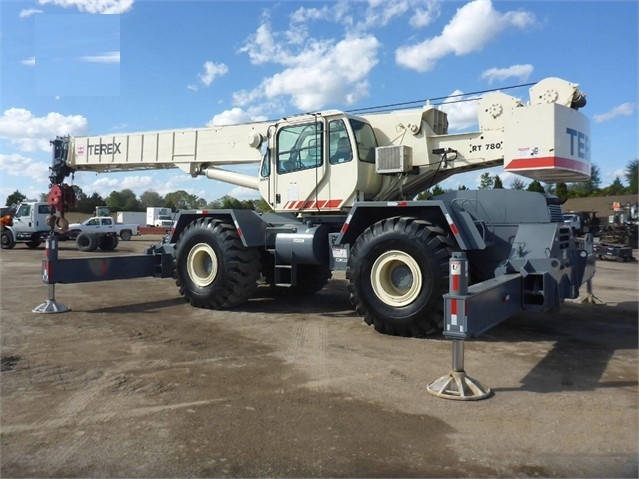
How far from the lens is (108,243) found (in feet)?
→ 82.6

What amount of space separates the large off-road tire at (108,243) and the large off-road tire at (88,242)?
0.80 meters

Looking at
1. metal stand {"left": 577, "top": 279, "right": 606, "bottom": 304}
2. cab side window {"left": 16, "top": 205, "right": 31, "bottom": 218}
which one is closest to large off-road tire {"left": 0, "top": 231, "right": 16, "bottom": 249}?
cab side window {"left": 16, "top": 205, "right": 31, "bottom": 218}

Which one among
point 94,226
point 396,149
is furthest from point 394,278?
point 94,226

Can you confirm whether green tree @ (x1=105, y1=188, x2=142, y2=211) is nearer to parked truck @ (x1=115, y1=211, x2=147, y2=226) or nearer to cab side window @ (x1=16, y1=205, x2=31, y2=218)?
parked truck @ (x1=115, y1=211, x2=147, y2=226)

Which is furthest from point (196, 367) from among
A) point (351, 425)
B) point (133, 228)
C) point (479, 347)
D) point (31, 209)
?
point (133, 228)

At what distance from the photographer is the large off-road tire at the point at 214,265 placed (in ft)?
29.8

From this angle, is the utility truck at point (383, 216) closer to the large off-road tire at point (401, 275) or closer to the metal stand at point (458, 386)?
the large off-road tire at point (401, 275)

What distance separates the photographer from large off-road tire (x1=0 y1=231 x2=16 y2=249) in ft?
84.9

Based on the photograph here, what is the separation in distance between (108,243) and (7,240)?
529 centimetres

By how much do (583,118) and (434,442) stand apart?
601cm

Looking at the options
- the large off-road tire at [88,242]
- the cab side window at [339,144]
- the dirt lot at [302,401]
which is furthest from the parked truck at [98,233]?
the dirt lot at [302,401]

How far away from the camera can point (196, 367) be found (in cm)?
585

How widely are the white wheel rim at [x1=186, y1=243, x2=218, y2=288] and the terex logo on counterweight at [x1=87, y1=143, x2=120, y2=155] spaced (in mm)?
3984

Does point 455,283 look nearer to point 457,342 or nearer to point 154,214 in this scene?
point 457,342
